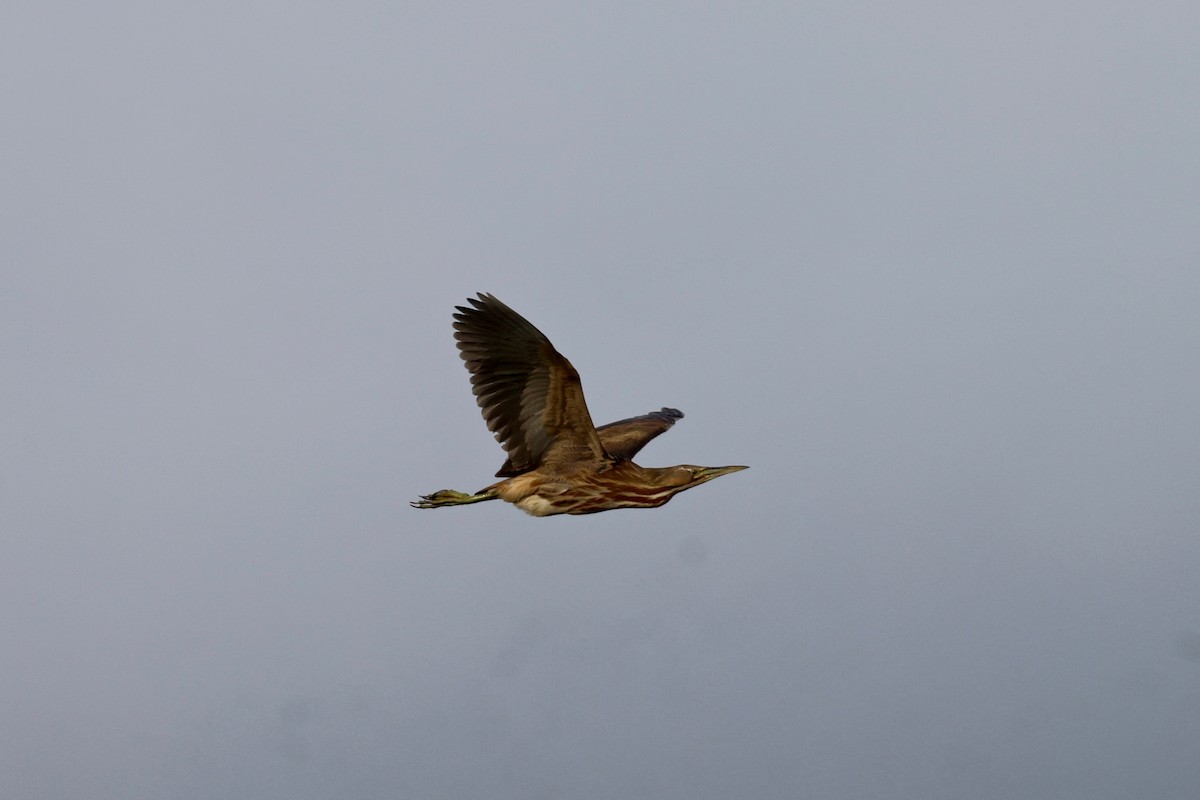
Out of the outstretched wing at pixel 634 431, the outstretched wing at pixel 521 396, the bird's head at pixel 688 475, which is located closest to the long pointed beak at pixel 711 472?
the bird's head at pixel 688 475

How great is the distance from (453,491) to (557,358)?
8.04 ft

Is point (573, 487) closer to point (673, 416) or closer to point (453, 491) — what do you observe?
point (453, 491)

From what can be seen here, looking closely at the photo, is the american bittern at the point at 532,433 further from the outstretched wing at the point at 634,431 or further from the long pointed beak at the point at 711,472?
the outstretched wing at the point at 634,431

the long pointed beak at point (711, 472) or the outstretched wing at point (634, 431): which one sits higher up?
the outstretched wing at point (634, 431)

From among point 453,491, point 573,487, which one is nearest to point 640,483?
point 573,487

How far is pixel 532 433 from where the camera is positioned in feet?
75.6

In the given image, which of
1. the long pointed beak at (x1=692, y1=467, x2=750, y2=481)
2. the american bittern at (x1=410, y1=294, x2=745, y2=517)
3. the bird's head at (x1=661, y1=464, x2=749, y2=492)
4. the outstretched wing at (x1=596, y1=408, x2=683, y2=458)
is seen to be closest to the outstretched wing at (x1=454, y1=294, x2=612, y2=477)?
the american bittern at (x1=410, y1=294, x2=745, y2=517)

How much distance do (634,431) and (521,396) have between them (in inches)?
213

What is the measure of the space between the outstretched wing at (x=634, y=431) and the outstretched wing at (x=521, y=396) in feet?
9.94

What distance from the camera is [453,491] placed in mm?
23203

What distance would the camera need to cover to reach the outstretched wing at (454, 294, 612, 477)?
74.3 ft

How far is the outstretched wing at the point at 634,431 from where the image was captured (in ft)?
88.2

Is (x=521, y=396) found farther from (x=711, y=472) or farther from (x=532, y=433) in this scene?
(x=711, y=472)

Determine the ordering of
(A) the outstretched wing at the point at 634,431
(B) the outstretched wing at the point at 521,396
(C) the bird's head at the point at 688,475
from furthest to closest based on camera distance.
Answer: (A) the outstretched wing at the point at 634,431
(C) the bird's head at the point at 688,475
(B) the outstretched wing at the point at 521,396
